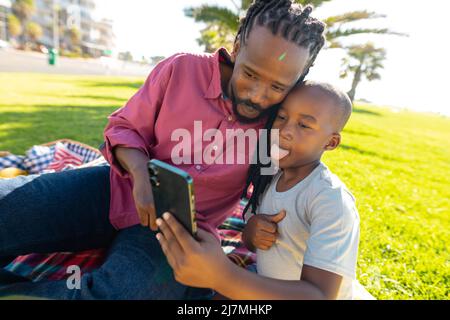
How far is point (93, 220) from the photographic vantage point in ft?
Result: 5.25

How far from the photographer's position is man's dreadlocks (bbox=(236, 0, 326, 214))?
1382 mm

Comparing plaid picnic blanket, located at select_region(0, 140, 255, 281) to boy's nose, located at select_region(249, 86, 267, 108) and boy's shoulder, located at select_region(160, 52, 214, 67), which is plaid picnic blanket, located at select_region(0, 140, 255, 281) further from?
boy's shoulder, located at select_region(160, 52, 214, 67)

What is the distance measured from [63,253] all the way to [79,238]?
38 cm

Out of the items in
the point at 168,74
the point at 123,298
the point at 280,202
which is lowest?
the point at 123,298

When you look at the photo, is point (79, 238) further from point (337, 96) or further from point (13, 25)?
point (13, 25)

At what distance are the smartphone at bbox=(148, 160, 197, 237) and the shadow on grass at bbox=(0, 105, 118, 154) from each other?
12.5 feet

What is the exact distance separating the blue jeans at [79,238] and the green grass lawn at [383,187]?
1.75 m

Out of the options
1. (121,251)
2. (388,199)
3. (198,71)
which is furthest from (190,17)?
(121,251)

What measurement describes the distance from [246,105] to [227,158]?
30cm

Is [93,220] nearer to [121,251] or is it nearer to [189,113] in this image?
[121,251]

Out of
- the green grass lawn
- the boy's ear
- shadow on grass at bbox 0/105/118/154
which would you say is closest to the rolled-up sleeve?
the boy's ear

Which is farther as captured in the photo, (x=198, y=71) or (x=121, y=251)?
(x=198, y=71)

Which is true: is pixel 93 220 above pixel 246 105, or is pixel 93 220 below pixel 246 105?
below

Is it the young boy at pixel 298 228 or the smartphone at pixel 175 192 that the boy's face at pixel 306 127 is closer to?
the young boy at pixel 298 228
